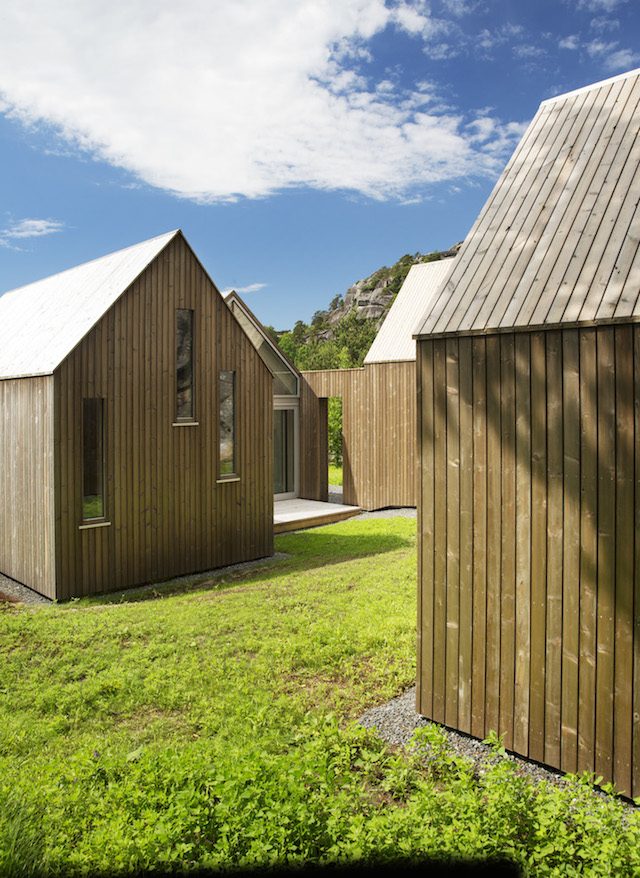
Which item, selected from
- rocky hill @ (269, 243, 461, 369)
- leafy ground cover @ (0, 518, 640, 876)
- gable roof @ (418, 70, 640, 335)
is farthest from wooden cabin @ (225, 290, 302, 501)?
rocky hill @ (269, 243, 461, 369)

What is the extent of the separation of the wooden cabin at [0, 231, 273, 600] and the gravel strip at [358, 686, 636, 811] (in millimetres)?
6049

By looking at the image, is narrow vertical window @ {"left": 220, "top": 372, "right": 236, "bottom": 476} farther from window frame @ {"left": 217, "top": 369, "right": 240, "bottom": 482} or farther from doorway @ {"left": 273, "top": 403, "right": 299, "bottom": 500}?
doorway @ {"left": 273, "top": 403, "right": 299, "bottom": 500}

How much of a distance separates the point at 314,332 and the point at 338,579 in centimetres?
6954

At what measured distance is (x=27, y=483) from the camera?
373 inches

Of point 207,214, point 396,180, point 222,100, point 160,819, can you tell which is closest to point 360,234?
point 396,180

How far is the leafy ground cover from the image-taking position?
2842 mm

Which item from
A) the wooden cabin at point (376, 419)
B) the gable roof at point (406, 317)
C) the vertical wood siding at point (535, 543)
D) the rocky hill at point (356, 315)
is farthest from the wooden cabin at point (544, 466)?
the rocky hill at point (356, 315)

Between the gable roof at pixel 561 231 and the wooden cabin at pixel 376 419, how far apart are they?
1023 cm

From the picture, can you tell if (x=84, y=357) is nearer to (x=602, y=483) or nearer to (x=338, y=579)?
(x=338, y=579)

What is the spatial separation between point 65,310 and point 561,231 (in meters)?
8.87

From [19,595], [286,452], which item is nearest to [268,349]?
[286,452]

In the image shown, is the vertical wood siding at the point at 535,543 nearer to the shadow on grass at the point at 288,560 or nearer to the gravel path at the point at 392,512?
the shadow on grass at the point at 288,560

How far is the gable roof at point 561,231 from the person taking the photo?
3.82 metres

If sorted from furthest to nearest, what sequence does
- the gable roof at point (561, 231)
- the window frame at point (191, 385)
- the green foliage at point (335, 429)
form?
1. the green foliage at point (335, 429)
2. the window frame at point (191, 385)
3. the gable roof at point (561, 231)
